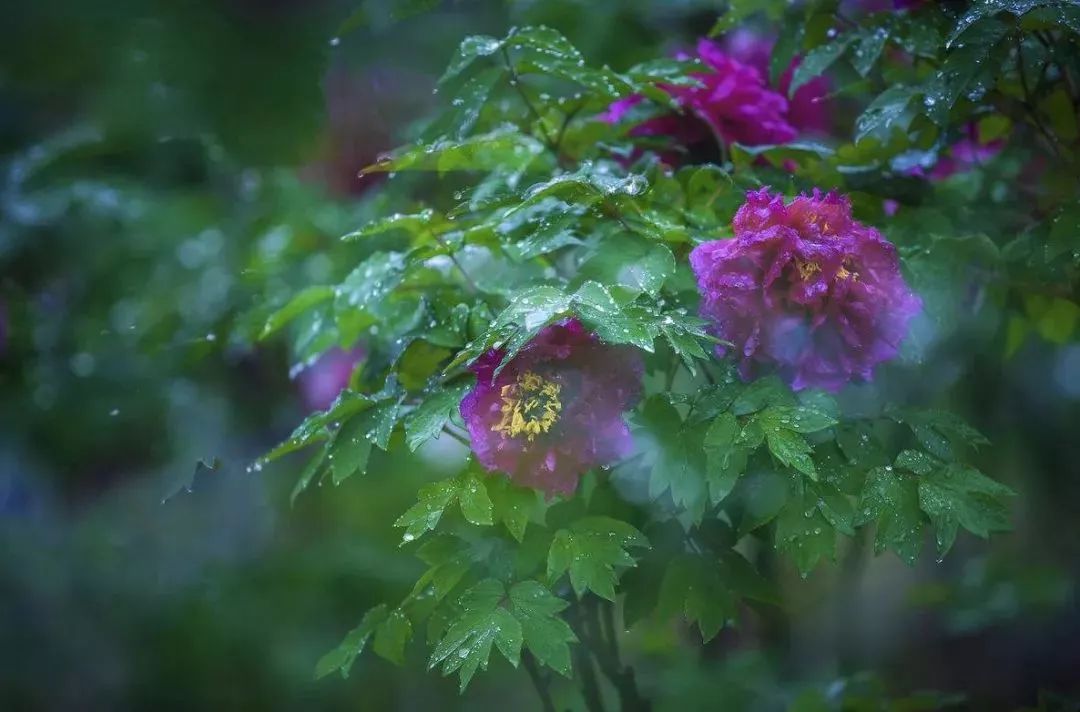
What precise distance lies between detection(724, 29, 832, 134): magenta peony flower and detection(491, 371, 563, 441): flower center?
2.21ft

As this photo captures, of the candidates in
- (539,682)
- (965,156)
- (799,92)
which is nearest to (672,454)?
(539,682)

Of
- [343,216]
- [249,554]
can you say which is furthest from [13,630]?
[343,216]

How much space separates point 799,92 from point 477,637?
0.96 meters

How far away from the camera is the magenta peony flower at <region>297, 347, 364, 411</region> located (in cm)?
168

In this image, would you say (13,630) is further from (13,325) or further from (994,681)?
(994,681)

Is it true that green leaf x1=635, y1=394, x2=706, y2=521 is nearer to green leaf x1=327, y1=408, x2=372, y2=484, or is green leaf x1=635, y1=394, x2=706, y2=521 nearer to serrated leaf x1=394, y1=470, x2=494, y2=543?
serrated leaf x1=394, y1=470, x2=494, y2=543

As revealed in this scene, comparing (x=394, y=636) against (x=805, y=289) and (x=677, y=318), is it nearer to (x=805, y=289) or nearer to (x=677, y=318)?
(x=677, y=318)

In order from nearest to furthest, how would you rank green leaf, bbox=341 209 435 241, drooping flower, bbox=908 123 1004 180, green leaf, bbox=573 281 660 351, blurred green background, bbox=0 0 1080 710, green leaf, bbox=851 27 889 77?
green leaf, bbox=573 281 660 351, green leaf, bbox=341 209 435 241, green leaf, bbox=851 27 889 77, drooping flower, bbox=908 123 1004 180, blurred green background, bbox=0 0 1080 710

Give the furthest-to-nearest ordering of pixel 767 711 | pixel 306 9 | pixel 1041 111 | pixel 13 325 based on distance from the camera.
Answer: pixel 13 325
pixel 767 711
pixel 1041 111
pixel 306 9

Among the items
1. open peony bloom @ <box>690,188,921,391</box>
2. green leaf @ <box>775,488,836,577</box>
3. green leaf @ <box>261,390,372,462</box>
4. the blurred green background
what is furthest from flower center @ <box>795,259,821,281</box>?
the blurred green background

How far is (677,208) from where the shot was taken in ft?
3.68

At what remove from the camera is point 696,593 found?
1.00 m

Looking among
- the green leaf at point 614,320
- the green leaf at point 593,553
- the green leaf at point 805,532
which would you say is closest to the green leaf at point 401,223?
the green leaf at point 614,320

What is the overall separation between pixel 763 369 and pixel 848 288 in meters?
0.14
